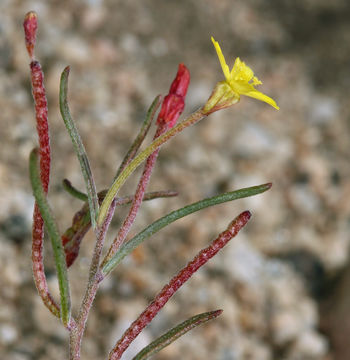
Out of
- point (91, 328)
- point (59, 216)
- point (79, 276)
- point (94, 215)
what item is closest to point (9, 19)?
point (59, 216)

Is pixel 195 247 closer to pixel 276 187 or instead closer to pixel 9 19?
pixel 276 187

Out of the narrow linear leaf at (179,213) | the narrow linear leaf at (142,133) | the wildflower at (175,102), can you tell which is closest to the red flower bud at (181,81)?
the wildflower at (175,102)

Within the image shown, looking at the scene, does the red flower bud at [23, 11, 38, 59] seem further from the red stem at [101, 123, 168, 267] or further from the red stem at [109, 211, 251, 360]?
the red stem at [109, 211, 251, 360]

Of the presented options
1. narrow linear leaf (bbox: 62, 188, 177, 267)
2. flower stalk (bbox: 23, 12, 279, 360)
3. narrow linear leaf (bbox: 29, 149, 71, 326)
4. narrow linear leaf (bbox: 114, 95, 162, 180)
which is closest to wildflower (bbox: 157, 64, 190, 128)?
flower stalk (bbox: 23, 12, 279, 360)

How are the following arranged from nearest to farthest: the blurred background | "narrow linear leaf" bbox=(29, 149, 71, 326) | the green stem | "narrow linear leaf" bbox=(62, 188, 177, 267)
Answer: "narrow linear leaf" bbox=(29, 149, 71, 326)
the green stem
"narrow linear leaf" bbox=(62, 188, 177, 267)
the blurred background

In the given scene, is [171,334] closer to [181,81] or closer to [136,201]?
[136,201]

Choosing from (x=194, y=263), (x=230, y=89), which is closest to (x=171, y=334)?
(x=194, y=263)

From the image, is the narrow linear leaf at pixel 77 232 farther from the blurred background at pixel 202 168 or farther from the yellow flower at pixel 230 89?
the blurred background at pixel 202 168
